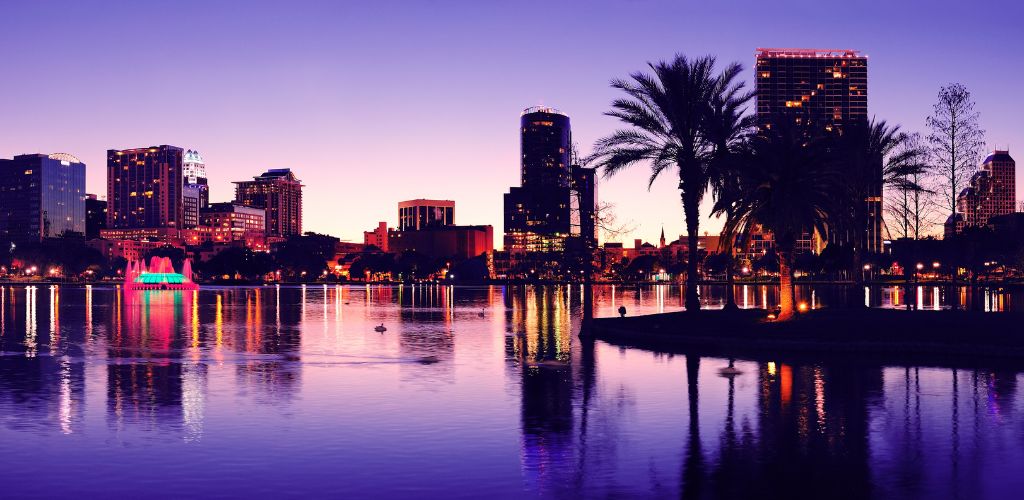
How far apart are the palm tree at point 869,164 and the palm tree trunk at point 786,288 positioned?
9.40 m

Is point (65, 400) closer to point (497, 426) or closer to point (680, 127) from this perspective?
point (497, 426)

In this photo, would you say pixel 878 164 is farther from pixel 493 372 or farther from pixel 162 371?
pixel 162 371

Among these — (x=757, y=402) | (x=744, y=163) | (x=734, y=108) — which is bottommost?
(x=757, y=402)

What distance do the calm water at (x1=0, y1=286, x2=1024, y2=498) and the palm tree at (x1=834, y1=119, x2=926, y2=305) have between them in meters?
22.1

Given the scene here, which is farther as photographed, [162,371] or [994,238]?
[994,238]

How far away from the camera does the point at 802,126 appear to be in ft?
128

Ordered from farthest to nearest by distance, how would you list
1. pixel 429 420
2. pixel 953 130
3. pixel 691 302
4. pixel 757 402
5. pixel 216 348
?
pixel 953 130, pixel 691 302, pixel 216 348, pixel 757 402, pixel 429 420

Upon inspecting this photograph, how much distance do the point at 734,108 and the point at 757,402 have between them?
82.6 ft

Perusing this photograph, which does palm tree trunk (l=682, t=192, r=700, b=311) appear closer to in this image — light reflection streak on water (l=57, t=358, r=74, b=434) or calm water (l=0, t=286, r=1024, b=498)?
calm water (l=0, t=286, r=1024, b=498)

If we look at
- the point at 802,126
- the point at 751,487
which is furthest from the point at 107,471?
the point at 802,126

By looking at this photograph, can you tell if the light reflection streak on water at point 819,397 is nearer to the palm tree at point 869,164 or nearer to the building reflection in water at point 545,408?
the building reflection in water at point 545,408

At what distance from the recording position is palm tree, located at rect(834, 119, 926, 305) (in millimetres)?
44906

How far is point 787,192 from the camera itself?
33.8 metres

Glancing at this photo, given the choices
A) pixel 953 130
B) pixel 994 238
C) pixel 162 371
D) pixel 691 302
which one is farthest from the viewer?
pixel 994 238
